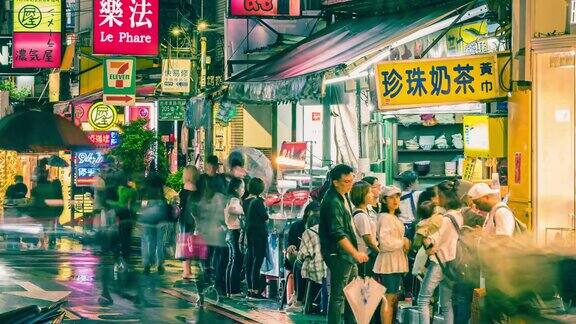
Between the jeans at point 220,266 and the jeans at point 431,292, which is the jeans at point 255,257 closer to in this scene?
the jeans at point 220,266

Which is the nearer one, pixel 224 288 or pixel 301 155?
pixel 224 288

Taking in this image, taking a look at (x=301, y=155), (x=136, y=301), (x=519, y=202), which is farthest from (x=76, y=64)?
(x=519, y=202)

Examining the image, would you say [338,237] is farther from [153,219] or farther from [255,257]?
[153,219]

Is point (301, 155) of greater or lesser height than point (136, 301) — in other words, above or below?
above

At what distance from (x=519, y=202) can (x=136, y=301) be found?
254 inches

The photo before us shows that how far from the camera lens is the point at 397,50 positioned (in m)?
17.5

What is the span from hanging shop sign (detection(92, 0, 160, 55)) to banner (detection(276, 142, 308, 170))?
10139mm

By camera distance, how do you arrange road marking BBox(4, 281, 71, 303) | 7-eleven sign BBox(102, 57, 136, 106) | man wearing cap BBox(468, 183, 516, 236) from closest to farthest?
1. man wearing cap BBox(468, 183, 516, 236)
2. road marking BBox(4, 281, 71, 303)
3. 7-eleven sign BBox(102, 57, 136, 106)

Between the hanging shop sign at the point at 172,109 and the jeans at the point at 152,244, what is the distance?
1479 cm

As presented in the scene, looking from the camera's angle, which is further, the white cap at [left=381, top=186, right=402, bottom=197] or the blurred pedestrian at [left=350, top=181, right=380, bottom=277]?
the white cap at [left=381, top=186, right=402, bottom=197]

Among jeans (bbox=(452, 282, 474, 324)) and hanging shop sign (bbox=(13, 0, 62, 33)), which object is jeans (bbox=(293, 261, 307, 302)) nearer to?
jeans (bbox=(452, 282, 474, 324))

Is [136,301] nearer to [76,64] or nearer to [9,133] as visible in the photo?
[9,133]

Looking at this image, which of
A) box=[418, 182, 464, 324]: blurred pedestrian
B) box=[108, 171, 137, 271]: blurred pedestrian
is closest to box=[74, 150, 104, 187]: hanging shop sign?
box=[108, 171, 137, 271]: blurred pedestrian

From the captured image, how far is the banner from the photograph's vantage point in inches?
847
